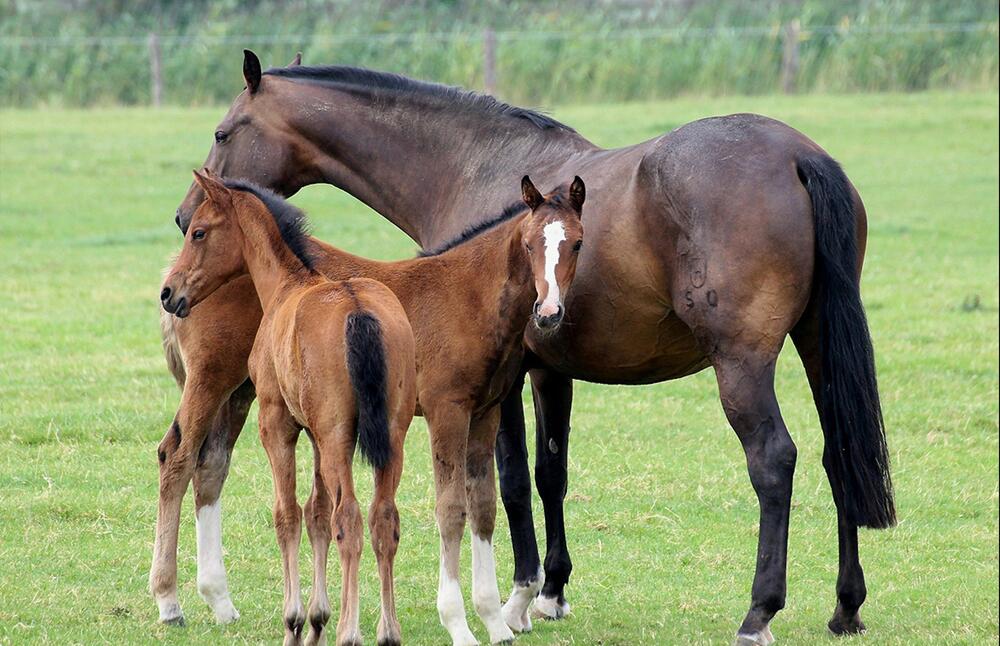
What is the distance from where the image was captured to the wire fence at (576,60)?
24188 millimetres

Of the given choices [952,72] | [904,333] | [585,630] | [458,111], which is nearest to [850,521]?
[585,630]

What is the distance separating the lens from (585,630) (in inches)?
232

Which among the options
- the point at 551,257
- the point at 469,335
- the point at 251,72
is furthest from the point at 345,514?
the point at 251,72

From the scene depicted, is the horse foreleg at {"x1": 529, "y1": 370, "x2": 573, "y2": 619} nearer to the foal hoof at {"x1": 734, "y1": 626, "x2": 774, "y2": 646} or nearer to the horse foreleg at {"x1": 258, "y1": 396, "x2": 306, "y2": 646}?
the foal hoof at {"x1": 734, "y1": 626, "x2": 774, "y2": 646}

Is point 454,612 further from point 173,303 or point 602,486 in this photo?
point 602,486

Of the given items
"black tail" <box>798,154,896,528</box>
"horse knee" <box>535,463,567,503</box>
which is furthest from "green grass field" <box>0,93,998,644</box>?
"black tail" <box>798,154,896,528</box>

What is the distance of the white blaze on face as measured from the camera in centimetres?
493

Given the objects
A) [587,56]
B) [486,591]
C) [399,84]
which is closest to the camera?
[486,591]

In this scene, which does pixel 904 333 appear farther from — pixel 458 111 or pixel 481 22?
pixel 481 22

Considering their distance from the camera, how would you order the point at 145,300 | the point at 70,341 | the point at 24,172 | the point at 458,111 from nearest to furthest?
the point at 458,111 → the point at 70,341 → the point at 145,300 → the point at 24,172

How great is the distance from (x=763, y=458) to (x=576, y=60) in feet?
64.4

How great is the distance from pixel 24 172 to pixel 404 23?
372 inches

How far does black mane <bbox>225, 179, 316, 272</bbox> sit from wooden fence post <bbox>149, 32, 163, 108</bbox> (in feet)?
65.1

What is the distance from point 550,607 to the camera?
243 inches
